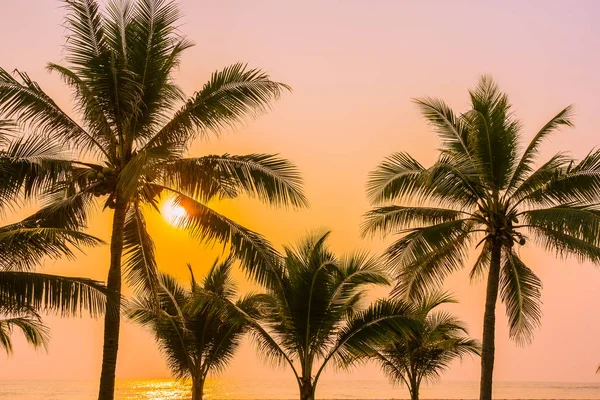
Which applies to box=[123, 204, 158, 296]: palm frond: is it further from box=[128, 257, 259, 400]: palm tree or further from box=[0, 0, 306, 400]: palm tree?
box=[128, 257, 259, 400]: palm tree

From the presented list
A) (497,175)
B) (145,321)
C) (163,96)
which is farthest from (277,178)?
(145,321)

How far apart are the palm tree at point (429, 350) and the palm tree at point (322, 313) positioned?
5812mm

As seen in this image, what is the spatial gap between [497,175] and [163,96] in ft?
25.8

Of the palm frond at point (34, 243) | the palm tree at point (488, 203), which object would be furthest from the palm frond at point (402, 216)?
the palm frond at point (34, 243)

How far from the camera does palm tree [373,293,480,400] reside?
80.9 feet

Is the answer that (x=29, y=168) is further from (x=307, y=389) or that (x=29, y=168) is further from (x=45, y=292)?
(x=307, y=389)

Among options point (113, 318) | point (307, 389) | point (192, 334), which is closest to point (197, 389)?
point (192, 334)

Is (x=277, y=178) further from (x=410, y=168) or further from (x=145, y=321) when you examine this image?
(x=145, y=321)

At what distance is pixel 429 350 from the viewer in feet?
82.2

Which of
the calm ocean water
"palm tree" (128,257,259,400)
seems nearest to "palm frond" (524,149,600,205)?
"palm tree" (128,257,259,400)

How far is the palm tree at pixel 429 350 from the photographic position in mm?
24656

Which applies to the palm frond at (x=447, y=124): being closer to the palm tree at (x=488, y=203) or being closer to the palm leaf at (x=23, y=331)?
the palm tree at (x=488, y=203)

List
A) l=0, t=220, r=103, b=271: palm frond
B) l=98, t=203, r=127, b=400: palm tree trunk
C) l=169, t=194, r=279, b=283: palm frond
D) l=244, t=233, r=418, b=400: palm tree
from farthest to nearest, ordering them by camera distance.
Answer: l=244, t=233, r=418, b=400: palm tree, l=169, t=194, r=279, b=283: palm frond, l=98, t=203, r=127, b=400: palm tree trunk, l=0, t=220, r=103, b=271: palm frond

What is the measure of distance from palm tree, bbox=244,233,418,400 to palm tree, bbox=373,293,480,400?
581cm
